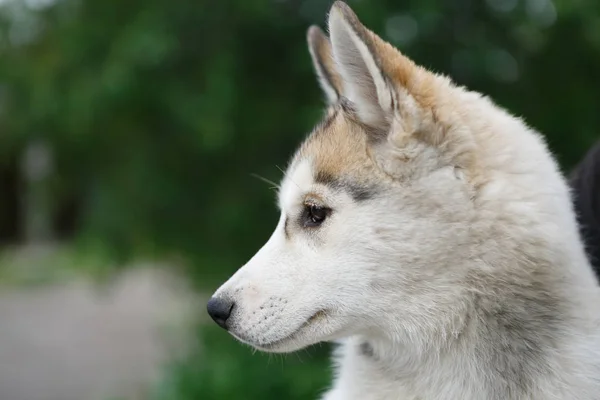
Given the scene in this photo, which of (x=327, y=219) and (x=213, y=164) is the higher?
(x=327, y=219)

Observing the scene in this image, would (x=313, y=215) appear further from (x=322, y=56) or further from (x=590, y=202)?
(x=590, y=202)

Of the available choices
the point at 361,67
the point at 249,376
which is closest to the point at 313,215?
the point at 361,67

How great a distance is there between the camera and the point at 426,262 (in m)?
2.24

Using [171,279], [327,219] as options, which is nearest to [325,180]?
[327,219]

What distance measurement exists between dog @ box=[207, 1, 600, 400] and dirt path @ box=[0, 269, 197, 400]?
336cm

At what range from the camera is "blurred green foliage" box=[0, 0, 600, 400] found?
173 inches

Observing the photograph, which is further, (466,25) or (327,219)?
(466,25)

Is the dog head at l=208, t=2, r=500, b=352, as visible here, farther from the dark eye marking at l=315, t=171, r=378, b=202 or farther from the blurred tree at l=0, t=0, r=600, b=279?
the blurred tree at l=0, t=0, r=600, b=279

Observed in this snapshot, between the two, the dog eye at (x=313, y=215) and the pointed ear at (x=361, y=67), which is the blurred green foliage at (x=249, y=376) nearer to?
the dog eye at (x=313, y=215)

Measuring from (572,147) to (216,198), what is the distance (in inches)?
89.0

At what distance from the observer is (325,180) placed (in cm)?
238

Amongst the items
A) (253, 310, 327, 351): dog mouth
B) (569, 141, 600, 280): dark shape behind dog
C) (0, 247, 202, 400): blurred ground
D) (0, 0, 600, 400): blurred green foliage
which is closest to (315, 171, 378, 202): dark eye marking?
(253, 310, 327, 351): dog mouth

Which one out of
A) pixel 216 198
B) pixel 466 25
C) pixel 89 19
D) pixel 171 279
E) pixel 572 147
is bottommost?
pixel 171 279

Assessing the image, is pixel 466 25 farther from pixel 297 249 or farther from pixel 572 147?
pixel 297 249
